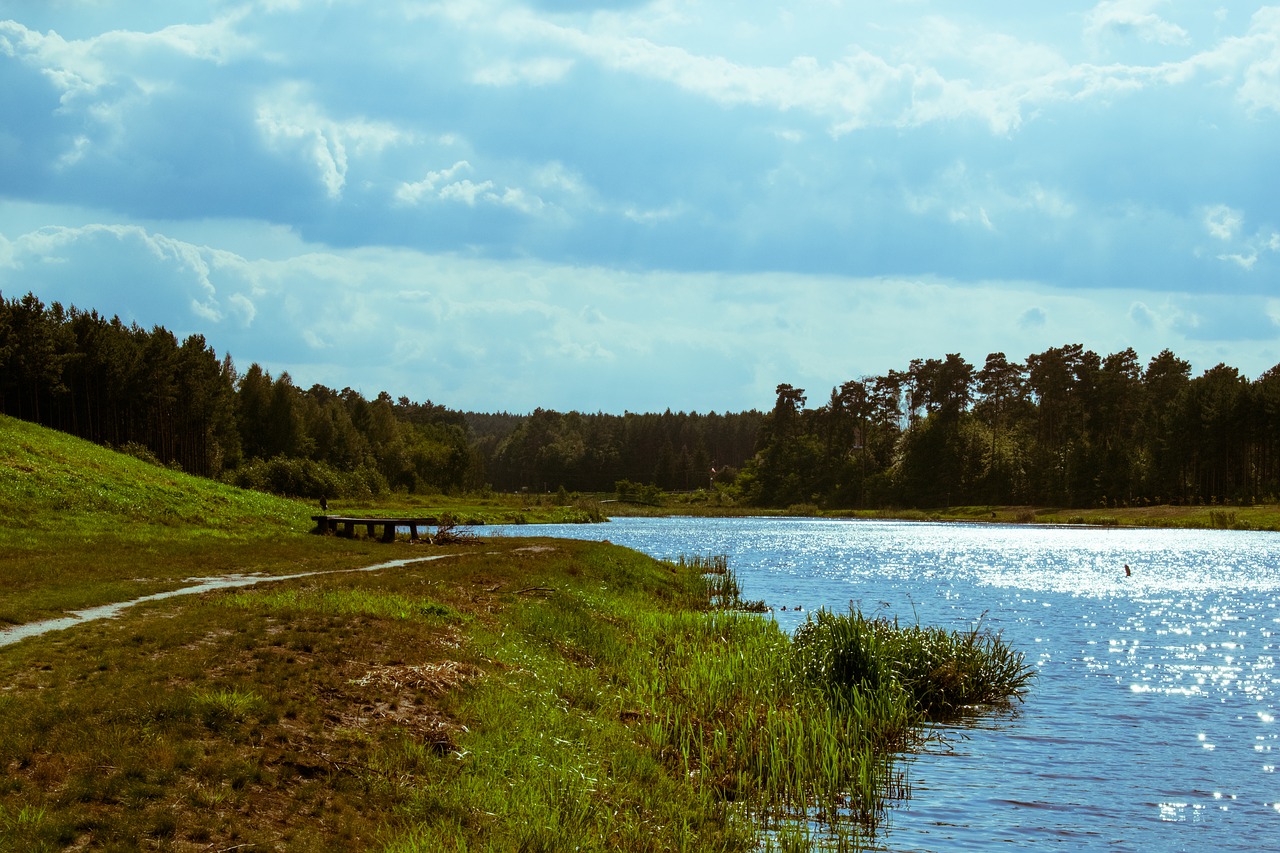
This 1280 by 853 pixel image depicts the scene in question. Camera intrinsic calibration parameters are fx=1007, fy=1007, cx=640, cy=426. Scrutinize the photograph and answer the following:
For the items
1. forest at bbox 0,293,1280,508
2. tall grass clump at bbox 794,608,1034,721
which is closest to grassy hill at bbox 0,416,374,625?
tall grass clump at bbox 794,608,1034,721

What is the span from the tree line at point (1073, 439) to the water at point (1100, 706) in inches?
2557

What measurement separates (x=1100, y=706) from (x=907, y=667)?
16.8ft

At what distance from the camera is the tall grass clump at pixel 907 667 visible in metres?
21.2

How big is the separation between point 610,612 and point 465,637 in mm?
9288

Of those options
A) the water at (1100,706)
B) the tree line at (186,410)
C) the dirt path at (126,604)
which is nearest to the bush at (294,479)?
the tree line at (186,410)

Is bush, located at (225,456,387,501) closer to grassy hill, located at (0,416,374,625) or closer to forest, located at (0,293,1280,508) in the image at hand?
forest, located at (0,293,1280,508)

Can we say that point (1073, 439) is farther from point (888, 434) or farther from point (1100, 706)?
point (1100, 706)

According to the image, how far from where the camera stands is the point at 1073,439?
506 ft

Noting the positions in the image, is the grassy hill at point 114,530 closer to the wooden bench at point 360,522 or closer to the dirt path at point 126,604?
the dirt path at point 126,604

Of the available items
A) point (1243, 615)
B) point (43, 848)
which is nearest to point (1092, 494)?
point (1243, 615)

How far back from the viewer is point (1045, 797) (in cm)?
1642

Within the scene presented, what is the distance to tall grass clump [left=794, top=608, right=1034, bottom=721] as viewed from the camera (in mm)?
21188

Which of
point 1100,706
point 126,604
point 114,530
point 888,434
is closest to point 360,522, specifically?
point 114,530

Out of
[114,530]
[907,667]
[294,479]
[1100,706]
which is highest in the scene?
[294,479]
